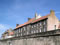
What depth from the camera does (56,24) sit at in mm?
33094

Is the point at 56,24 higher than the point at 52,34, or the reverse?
the point at 56,24

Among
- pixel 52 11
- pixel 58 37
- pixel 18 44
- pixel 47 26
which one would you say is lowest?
pixel 18 44

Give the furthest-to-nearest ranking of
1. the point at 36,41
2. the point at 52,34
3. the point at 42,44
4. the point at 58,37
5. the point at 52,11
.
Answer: the point at 52,11, the point at 36,41, the point at 42,44, the point at 52,34, the point at 58,37

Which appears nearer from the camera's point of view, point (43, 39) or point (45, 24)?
point (43, 39)

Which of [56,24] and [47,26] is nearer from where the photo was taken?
[47,26]

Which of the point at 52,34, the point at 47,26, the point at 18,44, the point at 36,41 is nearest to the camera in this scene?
the point at 52,34

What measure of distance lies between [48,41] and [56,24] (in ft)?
71.5

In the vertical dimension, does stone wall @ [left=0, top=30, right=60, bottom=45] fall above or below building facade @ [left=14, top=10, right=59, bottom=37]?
below

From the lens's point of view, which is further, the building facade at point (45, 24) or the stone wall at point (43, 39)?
the building facade at point (45, 24)

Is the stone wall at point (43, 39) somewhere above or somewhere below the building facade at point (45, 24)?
below

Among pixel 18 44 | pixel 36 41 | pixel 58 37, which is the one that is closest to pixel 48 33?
pixel 58 37

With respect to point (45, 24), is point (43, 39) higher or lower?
lower

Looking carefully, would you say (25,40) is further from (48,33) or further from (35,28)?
(35,28)

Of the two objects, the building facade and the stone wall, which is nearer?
the stone wall
